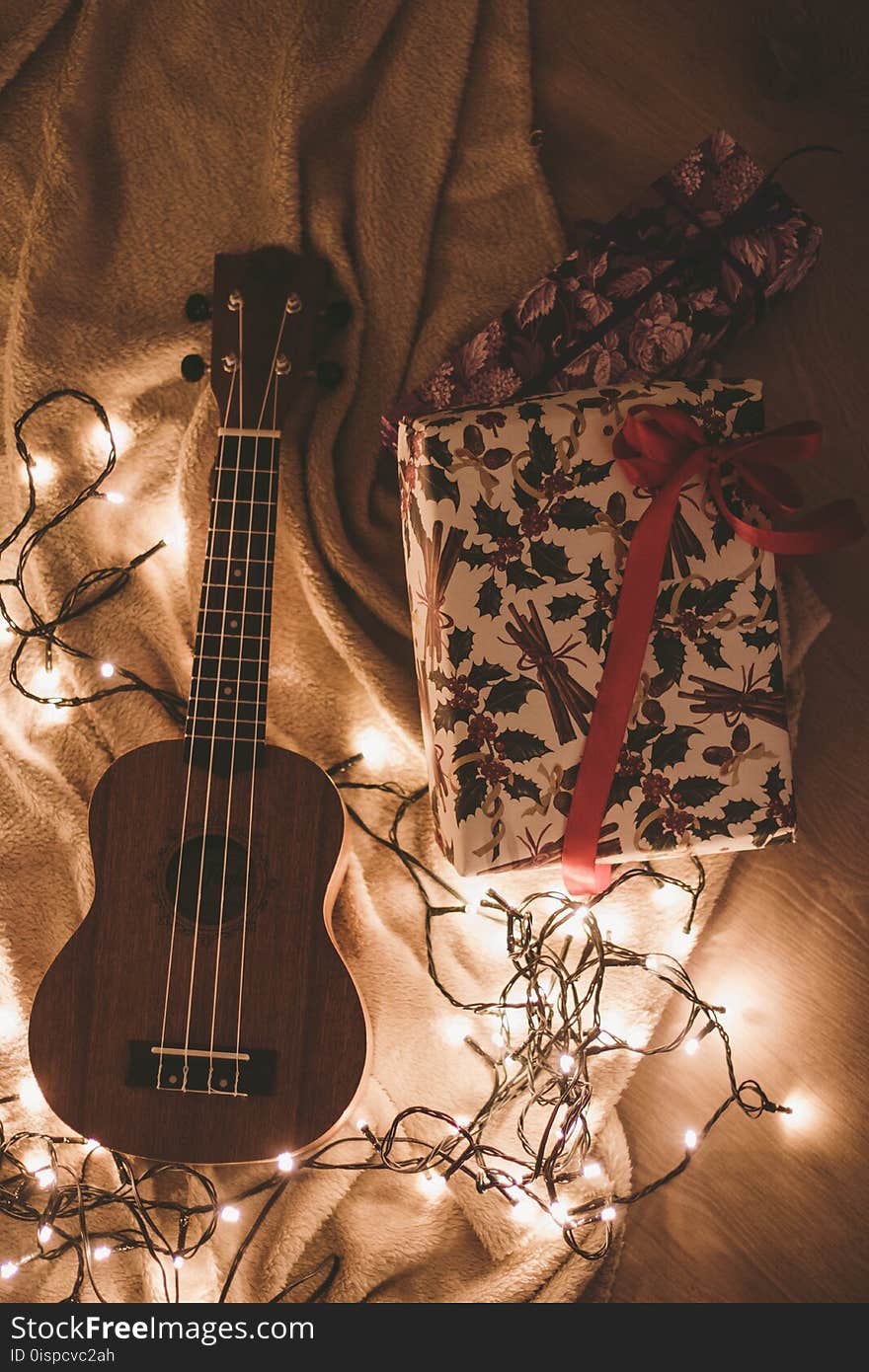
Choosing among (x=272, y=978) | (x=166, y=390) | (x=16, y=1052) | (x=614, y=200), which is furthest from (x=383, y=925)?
(x=614, y=200)

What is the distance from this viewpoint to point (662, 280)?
41.5 inches

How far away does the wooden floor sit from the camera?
1122 millimetres

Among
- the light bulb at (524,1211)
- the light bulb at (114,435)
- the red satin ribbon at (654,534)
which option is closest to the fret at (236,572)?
the light bulb at (114,435)

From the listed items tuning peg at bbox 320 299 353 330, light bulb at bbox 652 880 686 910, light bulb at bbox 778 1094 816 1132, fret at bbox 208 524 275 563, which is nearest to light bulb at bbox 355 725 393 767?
fret at bbox 208 524 275 563

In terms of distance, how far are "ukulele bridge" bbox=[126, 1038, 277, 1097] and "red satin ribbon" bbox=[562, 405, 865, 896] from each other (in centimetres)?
36

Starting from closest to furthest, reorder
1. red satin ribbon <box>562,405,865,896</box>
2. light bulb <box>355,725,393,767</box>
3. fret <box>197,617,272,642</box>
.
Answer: red satin ribbon <box>562,405,865,896</box> → fret <box>197,617,272,642</box> → light bulb <box>355,725,393,767</box>

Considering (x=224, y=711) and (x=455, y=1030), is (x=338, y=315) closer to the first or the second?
(x=224, y=711)

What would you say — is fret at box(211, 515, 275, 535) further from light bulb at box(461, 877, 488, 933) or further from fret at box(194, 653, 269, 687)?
light bulb at box(461, 877, 488, 933)

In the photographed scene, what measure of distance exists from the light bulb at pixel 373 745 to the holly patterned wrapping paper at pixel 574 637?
0.18 m

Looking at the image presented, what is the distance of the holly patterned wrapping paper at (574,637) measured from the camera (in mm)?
962

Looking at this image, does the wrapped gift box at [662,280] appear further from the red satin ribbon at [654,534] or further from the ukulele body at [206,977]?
the ukulele body at [206,977]

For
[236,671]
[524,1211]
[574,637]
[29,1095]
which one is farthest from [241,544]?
[524,1211]

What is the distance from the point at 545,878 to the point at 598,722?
0.25 m

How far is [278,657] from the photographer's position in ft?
3.84
